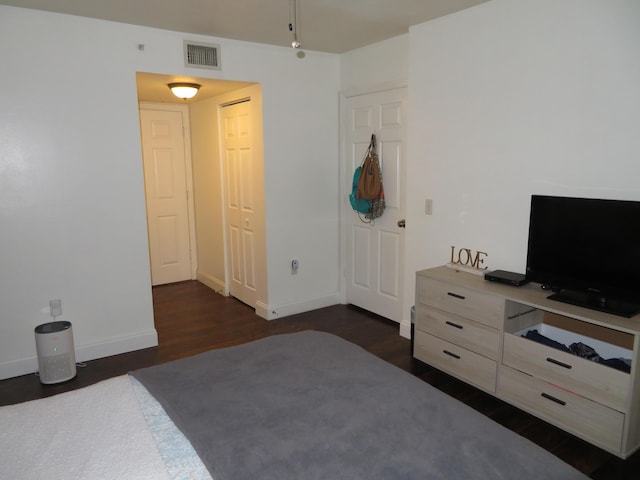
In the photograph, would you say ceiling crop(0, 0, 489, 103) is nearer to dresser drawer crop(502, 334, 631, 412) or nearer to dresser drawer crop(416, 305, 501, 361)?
dresser drawer crop(416, 305, 501, 361)

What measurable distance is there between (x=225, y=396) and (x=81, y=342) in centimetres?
230

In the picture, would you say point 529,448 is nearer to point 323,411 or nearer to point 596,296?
point 323,411

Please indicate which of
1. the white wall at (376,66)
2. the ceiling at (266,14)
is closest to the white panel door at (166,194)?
the ceiling at (266,14)

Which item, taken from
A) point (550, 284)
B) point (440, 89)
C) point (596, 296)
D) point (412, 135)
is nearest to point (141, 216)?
point (412, 135)

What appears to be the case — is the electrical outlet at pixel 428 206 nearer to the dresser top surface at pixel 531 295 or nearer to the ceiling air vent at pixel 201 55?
the dresser top surface at pixel 531 295

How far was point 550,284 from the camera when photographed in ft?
8.74

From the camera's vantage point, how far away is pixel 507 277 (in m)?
2.89

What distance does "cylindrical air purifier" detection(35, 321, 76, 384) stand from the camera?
3.09 metres

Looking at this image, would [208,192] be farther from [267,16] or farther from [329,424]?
[329,424]

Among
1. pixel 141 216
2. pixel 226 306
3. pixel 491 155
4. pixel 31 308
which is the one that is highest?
pixel 491 155

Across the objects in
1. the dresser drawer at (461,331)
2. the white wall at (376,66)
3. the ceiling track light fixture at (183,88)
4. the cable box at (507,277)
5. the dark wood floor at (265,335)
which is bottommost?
the dark wood floor at (265,335)

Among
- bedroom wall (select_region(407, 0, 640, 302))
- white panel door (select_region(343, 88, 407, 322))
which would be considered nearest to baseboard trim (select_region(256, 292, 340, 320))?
white panel door (select_region(343, 88, 407, 322))

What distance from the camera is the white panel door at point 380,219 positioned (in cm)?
397

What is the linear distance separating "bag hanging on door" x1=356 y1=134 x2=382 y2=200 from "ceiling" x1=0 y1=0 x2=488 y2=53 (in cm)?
99
